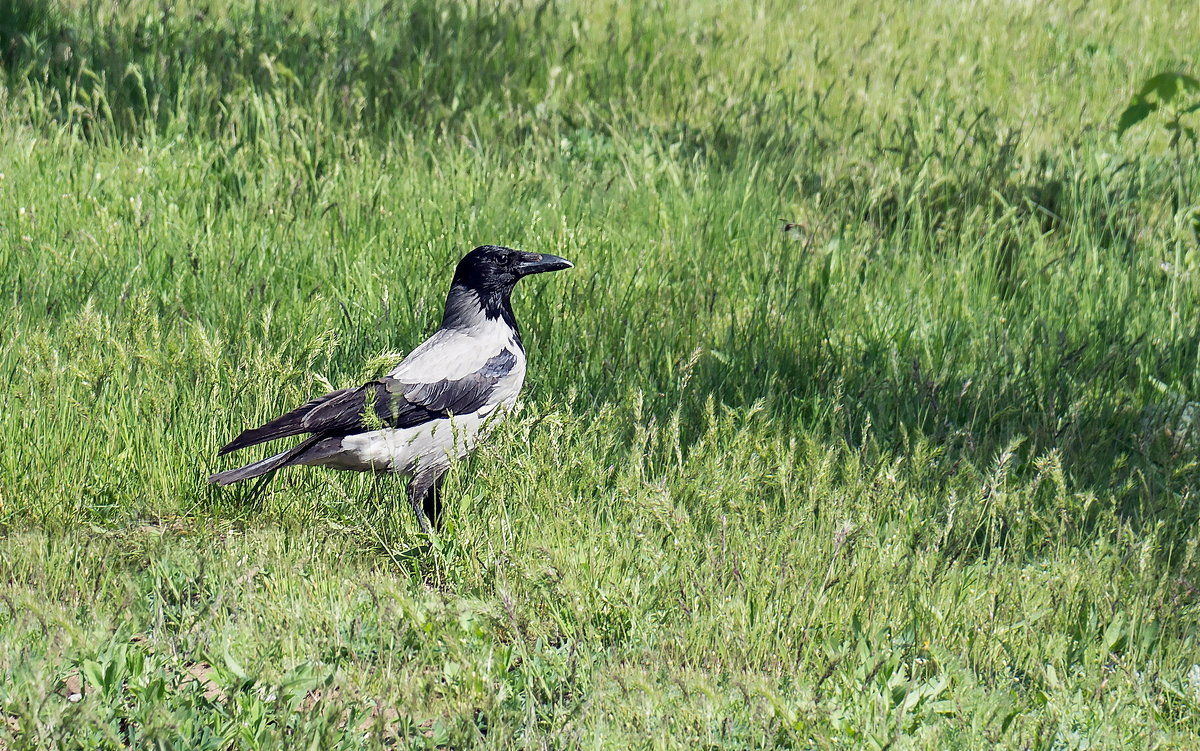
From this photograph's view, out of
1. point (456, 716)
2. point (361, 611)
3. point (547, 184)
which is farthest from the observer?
point (547, 184)

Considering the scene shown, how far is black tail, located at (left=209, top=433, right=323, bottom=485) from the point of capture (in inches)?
136

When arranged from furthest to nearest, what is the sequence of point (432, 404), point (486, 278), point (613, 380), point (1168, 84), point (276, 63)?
point (276, 63), point (1168, 84), point (613, 380), point (486, 278), point (432, 404)

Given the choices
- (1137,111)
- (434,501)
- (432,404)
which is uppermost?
(1137,111)

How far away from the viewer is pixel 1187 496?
13.1 ft

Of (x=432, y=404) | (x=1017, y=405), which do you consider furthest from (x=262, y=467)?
(x=1017, y=405)

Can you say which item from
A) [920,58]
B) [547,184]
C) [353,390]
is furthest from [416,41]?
[353,390]

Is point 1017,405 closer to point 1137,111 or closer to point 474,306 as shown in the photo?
point 1137,111

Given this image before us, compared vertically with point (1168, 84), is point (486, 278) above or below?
below

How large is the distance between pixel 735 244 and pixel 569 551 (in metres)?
2.62

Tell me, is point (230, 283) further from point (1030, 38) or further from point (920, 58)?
point (1030, 38)

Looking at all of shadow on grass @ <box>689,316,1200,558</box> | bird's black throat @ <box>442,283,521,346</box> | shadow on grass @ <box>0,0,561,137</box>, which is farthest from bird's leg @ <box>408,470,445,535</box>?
shadow on grass @ <box>0,0,561,137</box>

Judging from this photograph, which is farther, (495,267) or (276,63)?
(276,63)

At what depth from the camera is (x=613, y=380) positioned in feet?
14.5

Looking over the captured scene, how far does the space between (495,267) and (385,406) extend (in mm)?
752
